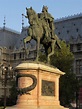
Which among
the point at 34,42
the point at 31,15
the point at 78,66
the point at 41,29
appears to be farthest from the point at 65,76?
the point at 34,42

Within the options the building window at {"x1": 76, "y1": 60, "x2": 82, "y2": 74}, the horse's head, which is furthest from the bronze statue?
the building window at {"x1": 76, "y1": 60, "x2": 82, "y2": 74}

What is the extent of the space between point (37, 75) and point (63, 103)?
103 feet

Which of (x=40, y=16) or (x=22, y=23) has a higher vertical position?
(x=22, y=23)

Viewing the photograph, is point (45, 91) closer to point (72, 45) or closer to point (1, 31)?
point (72, 45)

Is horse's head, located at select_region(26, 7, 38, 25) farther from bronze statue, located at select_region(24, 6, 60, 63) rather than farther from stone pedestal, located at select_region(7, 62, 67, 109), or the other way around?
stone pedestal, located at select_region(7, 62, 67, 109)

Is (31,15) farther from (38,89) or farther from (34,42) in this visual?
(34,42)

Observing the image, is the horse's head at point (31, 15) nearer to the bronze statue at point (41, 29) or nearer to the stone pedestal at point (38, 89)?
the bronze statue at point (41, 29)

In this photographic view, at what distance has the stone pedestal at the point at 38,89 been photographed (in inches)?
869

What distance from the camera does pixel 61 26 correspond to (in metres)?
99.3

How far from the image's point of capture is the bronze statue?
24.8 meters

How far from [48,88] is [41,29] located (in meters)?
5.13

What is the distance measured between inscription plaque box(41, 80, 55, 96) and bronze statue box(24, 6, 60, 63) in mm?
2476

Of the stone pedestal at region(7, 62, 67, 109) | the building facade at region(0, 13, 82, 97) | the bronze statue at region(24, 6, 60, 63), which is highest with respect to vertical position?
the building facade at region(0, 13, 82, 97)

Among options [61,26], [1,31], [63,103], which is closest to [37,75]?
[63,103]
